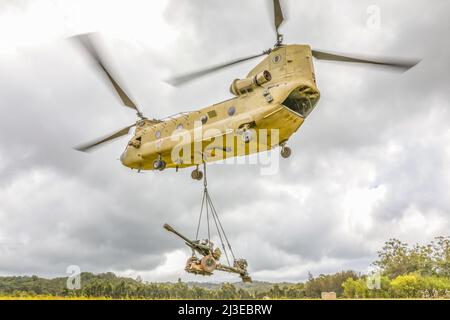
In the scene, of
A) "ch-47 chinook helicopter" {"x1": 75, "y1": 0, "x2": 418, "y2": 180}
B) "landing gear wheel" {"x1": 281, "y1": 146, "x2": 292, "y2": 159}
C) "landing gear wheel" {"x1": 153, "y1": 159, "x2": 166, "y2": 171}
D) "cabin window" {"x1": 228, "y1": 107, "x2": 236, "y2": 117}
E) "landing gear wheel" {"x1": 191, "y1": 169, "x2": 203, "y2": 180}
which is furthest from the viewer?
"landing gear wheel" {"x1": 191, "y1": 169, "x2": 203, "y2": 180}

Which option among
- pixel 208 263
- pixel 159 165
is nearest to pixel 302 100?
pixel 208 263

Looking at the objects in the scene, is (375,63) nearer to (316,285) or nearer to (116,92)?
(316,285)

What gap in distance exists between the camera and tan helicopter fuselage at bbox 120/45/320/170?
15633 millimetres

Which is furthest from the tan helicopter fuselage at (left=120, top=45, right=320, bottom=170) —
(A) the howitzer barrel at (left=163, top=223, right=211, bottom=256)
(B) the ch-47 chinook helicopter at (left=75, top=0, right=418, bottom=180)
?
(A) the howitzer barrel at (left=163, top=223, right=211, bottom=256)

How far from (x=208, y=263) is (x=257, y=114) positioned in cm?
587

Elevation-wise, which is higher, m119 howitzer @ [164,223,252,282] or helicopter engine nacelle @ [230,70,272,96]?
helicopter engine nacelle @ [230,70,272,96]

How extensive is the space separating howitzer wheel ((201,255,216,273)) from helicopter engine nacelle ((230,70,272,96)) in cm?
701

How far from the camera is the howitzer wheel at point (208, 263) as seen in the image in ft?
43.6

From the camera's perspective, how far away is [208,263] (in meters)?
13.4

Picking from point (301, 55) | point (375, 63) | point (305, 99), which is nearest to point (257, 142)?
point (305, 99)

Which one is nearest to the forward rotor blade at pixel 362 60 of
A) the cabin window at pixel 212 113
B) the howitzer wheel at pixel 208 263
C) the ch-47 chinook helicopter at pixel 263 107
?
the ch-47 chinook helicopter at pixel 263 107

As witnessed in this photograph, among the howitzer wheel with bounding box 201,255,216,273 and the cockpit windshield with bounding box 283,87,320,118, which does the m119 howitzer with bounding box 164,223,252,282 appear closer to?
the howitzer wheel with bounding box 201,255,216,273

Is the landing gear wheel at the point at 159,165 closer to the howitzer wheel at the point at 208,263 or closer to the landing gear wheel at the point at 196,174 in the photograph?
the landing gear wheel at the point at 196,174
